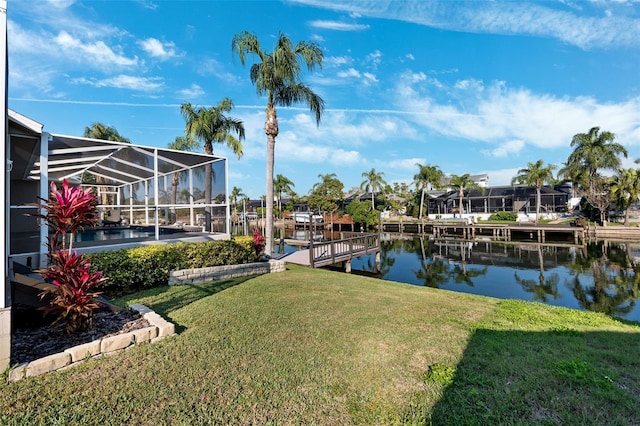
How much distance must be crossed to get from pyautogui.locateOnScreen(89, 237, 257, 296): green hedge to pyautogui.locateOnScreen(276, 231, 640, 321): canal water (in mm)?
8893

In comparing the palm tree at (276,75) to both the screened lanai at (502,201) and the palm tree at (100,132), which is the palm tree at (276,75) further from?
the screened lanai at (502,201)

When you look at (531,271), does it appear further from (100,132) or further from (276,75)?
(100,132)

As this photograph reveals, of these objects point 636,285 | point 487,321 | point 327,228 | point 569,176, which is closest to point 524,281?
point 636,285

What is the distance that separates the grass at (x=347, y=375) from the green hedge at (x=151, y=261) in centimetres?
144

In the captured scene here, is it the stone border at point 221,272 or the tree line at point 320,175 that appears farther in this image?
the tree line at point 320,175

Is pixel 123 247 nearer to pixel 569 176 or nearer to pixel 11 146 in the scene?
pixel 11 146

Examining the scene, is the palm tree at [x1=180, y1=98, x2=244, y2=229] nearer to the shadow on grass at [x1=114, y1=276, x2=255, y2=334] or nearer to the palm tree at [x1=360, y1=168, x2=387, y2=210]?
the shadow on grass at [x1=114, y1=276, x2=255, y2=334]

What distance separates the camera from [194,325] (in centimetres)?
396

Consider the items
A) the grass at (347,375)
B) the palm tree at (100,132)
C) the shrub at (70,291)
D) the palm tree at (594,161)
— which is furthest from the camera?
the palm tree at (594,161)

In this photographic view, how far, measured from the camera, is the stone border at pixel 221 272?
21.0 feet

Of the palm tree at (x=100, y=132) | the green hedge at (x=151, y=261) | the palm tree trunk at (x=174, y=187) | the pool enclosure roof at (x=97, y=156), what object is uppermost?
the palm tree at (x=100, y=132)

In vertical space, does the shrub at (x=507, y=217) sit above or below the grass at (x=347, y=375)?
above

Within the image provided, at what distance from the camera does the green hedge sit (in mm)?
5383

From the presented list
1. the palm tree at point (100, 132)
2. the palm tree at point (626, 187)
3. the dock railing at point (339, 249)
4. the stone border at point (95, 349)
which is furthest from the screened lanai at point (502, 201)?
the stone border at point (95, 349)
